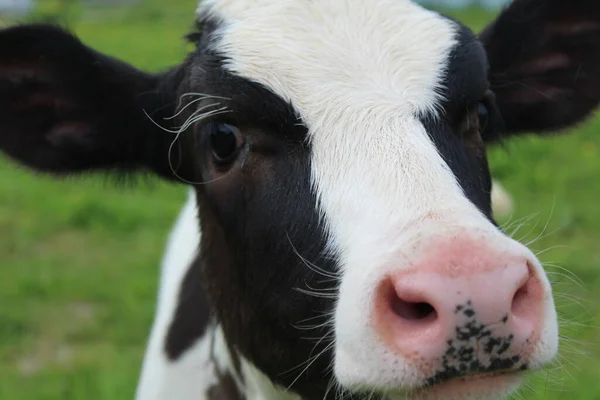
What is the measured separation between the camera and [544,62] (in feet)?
11.6

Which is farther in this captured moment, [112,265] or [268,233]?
[112,265]

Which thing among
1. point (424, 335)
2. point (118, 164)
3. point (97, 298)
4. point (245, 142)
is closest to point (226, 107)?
point (245, 142)

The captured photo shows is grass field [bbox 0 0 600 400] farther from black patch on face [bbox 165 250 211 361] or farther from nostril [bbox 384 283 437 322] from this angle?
nostril [bbox 384 283 437 322]

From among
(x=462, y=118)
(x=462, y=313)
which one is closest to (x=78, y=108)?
(x=462, y=118)

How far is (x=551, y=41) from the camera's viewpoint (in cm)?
348

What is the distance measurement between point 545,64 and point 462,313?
1835 mm

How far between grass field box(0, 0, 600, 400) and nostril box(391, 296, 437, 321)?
0.89m

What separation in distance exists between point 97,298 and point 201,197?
3.46 meters

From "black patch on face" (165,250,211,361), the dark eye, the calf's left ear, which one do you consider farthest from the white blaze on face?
"black patch on face" (165,250,211,361)

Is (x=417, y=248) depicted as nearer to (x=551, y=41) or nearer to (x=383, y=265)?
(x=383, y=265)

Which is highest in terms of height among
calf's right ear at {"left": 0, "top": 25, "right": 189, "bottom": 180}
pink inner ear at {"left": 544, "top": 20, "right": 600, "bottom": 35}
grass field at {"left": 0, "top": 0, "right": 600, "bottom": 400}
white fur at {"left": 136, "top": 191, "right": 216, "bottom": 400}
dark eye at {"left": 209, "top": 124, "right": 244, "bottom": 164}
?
pink inner ear at {"left": 544, "top": 20, "right": 600, "bottom": 35}

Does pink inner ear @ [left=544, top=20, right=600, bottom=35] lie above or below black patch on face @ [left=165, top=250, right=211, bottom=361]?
above

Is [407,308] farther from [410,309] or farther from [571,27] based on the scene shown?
[571,27]

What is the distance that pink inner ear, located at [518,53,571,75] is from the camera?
3.49m
